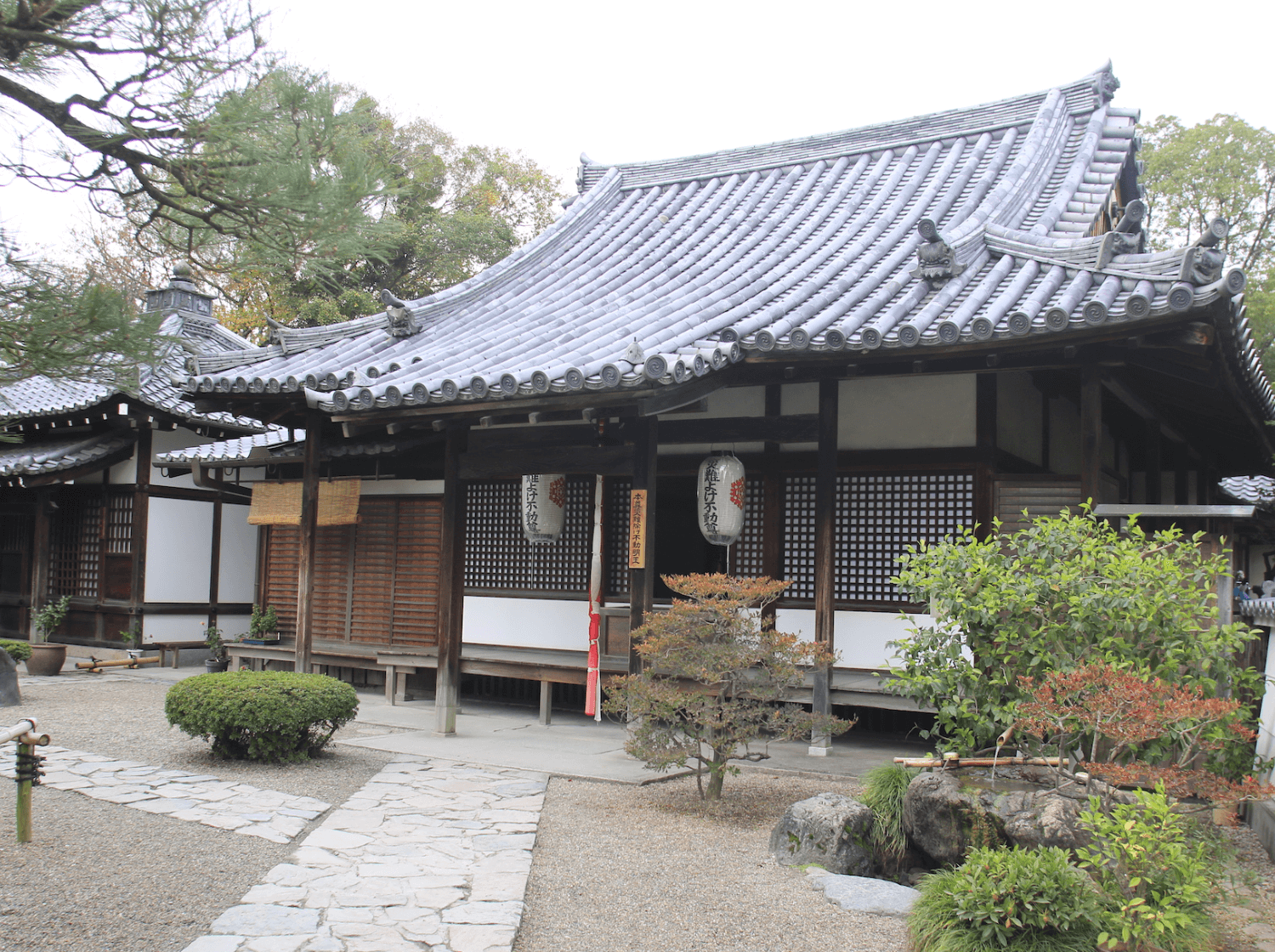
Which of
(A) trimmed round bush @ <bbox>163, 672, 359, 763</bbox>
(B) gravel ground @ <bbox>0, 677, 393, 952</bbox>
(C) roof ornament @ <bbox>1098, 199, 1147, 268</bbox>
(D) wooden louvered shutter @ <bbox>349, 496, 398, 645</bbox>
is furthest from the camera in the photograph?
(D) wooden louvered shutter @ <bbox>349, 496, 398, 645</bbox>

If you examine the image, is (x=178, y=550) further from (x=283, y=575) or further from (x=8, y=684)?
(x=8, y=684)

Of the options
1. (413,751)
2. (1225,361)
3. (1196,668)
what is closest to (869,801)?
(1196,668)

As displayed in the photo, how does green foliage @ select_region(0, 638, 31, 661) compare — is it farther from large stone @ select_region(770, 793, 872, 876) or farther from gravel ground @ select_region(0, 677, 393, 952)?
large stone @ select_region(770, 793, 872, 876)

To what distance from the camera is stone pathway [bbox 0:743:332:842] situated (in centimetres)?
673

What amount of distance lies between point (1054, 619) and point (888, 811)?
166 cm

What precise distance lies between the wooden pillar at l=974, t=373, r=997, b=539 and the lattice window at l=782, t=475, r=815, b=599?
172 cm

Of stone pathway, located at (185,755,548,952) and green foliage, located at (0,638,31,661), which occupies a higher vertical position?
green foliage, located at (0,638,31,661)

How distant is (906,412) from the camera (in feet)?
33.6

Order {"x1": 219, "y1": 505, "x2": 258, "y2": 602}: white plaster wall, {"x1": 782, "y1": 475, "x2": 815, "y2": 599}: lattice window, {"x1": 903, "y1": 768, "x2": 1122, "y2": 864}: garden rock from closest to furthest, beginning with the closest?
{"x1": 903, "y1": 768, "x2": 1122, "y2": 864}: garden rock, {"x1": 782, "y1": 475, "x2": 815, "y2": 599}: lattice window, {"x1": 219, "y1": 505, "x2": 258, "y2": 602}: white plaster wall

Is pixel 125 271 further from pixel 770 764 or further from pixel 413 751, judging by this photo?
pixel 770 764

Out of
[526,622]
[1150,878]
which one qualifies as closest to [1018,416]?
[526,622]

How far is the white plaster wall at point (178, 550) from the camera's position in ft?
56.8

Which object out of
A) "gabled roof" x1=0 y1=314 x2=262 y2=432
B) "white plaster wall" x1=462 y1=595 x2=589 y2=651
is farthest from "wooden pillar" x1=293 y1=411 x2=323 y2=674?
"gabled roof" x1=0 y1=314 x2=262 y2=432

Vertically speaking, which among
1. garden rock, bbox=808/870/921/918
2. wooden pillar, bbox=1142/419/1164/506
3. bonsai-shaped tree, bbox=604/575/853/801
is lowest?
garden rock, bbox=808/870/921/918
